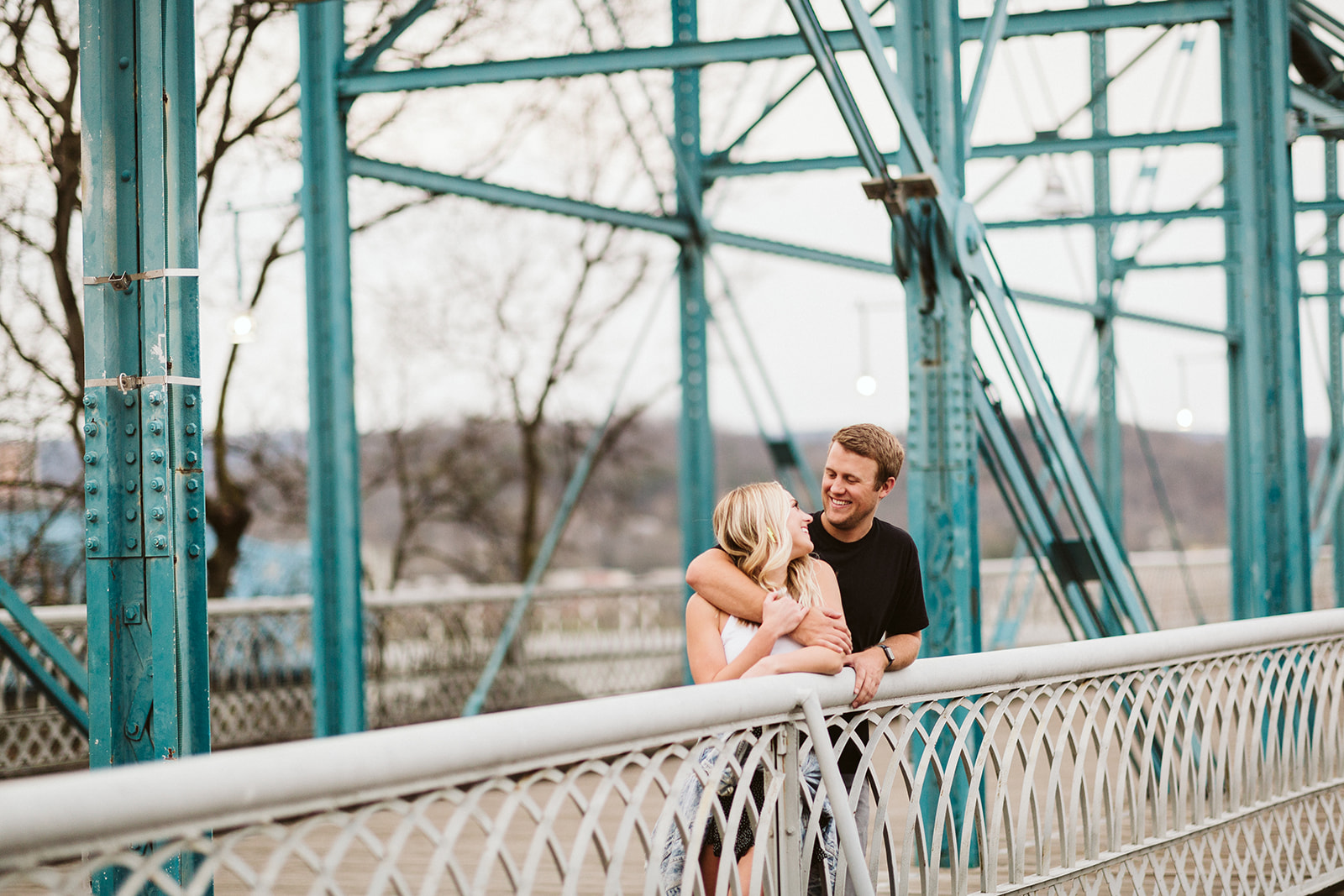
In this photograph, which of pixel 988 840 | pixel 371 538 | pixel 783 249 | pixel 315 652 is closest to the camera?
pixel 988 840

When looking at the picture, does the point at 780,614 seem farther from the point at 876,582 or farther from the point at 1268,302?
the point at 1268,302

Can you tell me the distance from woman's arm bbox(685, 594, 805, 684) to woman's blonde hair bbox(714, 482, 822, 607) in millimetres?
68

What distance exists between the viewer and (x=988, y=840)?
13.5ft

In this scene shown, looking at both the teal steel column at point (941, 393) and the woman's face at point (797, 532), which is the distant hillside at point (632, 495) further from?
the woman's face at point (797, 532)

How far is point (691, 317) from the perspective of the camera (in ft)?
36.8

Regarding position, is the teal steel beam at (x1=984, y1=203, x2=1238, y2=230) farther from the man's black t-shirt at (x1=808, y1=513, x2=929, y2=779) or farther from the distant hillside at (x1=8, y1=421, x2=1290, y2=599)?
the man's black t-shirt at (x1=808, y1=513, x2=929, y2=779)

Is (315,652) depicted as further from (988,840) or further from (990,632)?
(990,632)

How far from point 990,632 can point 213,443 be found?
388 inches

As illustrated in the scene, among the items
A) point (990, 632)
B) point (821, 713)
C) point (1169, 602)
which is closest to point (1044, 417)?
point (821, 713)

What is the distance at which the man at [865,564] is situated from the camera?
12.4ft

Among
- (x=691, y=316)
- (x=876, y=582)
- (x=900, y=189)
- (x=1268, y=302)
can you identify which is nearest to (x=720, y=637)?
(x=876, y=582)

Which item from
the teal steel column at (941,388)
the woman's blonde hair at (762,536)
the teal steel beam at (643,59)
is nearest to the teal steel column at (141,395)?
the woman's blonde hair at (762,536)

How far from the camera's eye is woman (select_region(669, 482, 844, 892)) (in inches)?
139

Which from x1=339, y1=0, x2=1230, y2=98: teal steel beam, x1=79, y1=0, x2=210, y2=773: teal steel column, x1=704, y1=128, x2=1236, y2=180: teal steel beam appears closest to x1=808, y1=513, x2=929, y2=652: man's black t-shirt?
x1=79, y1=0, x2=210, y2=773: teal steel column
